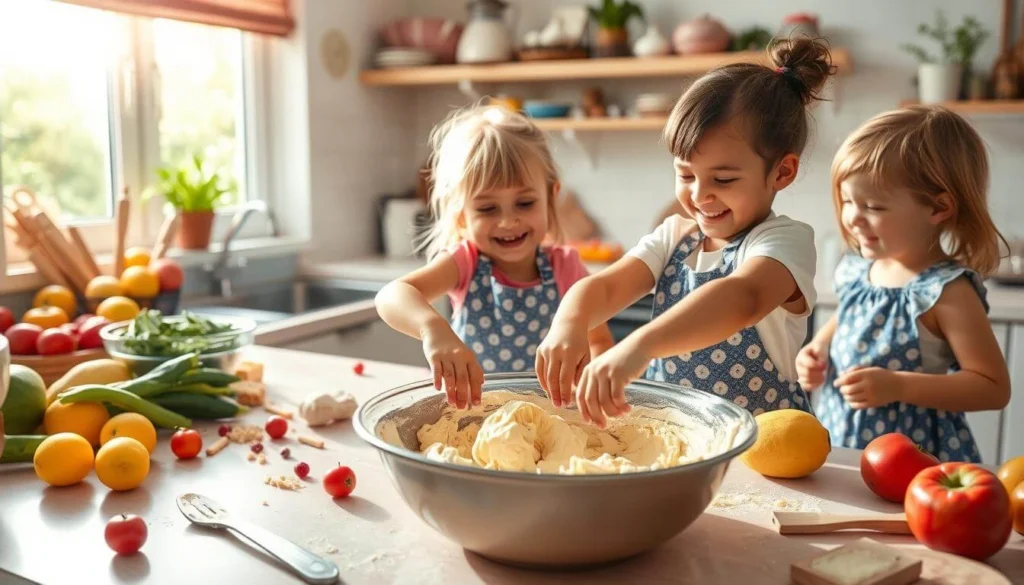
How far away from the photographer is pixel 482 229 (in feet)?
5.54

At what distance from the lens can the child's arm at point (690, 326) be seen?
0.93 metres

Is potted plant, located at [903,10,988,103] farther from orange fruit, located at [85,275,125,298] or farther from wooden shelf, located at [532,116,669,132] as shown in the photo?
orange fruit, located at [85,275,125,298]

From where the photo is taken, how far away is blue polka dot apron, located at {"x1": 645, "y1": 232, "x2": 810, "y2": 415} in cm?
140

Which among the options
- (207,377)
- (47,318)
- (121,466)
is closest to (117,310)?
(47,318)

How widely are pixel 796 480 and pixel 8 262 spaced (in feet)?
6.98

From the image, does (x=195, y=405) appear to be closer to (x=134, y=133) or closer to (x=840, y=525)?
(x=840, y=525)

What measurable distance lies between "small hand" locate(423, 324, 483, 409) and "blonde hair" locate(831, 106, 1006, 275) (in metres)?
0.81

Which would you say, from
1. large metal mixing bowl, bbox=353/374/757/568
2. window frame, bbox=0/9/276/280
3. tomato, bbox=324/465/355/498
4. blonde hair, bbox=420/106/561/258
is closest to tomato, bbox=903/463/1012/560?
large metal mixing bowl, bbox=353/374/757/568

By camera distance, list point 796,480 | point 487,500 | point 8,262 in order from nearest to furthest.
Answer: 1. point 487,500
2. point 796,480
3. point 8,262

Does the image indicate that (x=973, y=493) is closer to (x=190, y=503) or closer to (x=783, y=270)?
(x=783, y=270)

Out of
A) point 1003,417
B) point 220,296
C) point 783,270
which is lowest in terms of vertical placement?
point 1003,417

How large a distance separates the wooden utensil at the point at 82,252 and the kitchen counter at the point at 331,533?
4.16ft

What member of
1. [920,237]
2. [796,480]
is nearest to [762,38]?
[920,237]

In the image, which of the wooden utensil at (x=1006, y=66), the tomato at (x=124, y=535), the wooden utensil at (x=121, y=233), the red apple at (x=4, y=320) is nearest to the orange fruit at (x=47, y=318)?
Answer: the red apple at (x=4, y=320)
